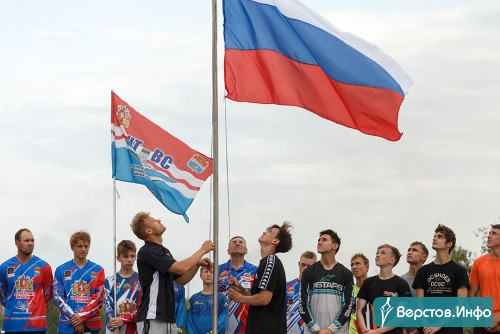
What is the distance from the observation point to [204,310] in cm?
1548

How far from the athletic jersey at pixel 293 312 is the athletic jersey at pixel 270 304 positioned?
406cm

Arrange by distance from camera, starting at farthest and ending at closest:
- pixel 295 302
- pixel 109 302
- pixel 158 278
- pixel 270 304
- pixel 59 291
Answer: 1. pixel 295 302
2. pixel 59 291
3. pixel 109 302
4. pixel 270 304
5. pixel 158 278

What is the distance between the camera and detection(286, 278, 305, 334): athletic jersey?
1708cm

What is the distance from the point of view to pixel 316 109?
12719 mm

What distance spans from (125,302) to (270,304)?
270 cm

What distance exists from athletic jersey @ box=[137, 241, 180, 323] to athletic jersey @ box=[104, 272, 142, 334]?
2213mm

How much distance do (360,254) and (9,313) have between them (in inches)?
210

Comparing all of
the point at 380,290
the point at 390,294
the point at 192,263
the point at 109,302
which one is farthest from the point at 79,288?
the point at 390,294

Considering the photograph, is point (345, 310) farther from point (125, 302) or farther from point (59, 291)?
point (59, 291)

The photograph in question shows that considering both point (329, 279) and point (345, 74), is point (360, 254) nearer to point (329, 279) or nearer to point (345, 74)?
point (329, 279)

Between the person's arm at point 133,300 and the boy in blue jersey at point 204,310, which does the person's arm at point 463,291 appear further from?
the person's arm at point 133,300

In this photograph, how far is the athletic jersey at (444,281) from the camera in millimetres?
14250

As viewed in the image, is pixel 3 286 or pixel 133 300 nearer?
pixel 133 300

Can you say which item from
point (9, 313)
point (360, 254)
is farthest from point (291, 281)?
point (9, 313)
